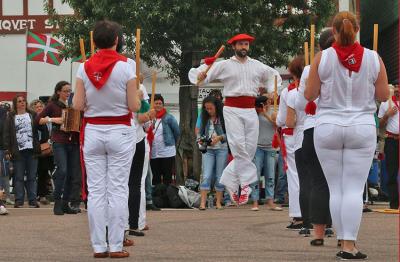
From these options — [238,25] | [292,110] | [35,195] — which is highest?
[238,25]

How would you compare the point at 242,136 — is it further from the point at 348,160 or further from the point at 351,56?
the point at 351,56

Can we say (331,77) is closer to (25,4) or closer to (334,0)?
(334,0)

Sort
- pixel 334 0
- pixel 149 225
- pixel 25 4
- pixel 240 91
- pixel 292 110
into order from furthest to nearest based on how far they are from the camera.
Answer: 1. pixel 25 4
2. pixel 334 0
3. pixel 240 91
4. pixel 149 225
5. pixel 292 110

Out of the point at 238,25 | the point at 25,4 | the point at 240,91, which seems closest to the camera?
the point at 240,91

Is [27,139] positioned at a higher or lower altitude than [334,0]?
lower

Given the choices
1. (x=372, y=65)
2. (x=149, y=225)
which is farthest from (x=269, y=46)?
(x=372, y=65)

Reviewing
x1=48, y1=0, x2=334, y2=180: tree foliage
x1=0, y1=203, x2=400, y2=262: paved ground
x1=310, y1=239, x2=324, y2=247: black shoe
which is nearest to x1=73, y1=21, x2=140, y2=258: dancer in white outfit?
x1=0, y1=203, x2=400, y2=262: paved ground

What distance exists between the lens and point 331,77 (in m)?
8.19

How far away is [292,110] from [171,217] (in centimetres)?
427

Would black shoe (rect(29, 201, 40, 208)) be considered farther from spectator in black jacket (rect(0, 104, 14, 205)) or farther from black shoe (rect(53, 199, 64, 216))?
black shoe (rect(53, 199, 64, 216))

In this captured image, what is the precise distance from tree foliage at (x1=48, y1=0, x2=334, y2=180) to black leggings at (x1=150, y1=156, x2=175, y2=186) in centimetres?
618

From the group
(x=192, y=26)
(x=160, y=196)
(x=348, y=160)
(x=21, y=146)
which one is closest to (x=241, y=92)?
(x=160, y=196)

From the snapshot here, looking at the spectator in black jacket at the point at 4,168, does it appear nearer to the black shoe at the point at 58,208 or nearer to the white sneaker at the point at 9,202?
the white sneaker at the point at 9,202

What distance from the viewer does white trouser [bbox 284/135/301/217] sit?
1137 cm
